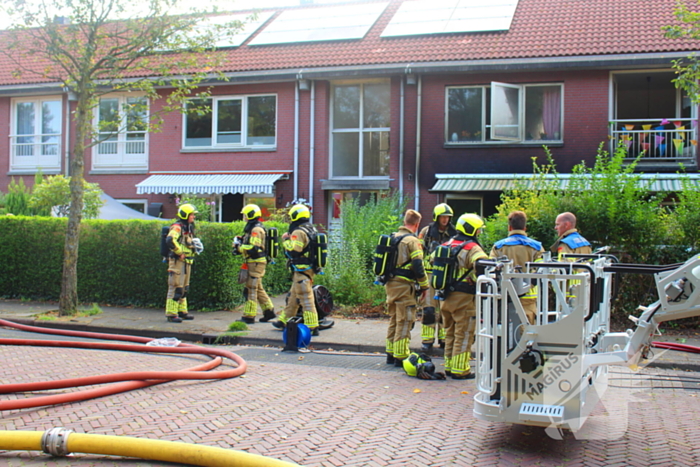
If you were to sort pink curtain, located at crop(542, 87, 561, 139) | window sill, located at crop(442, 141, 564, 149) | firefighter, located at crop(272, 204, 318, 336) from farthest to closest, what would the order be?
pink curtain, located at crop(542, 87, 561, 139) → window sill, located at crop(442, 141, 564, 149) → firefighter, located at crop(272, 204, 318, 336)

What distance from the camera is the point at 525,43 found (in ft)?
57.3

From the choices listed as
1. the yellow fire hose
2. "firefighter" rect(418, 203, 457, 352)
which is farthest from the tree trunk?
the yellow fire hose

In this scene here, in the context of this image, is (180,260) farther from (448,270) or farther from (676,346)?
(676,346)

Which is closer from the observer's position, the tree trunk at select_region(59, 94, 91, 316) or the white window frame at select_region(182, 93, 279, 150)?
the tree trunk at select_region(59, 94, 91, 316)

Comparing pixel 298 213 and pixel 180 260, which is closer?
pixel 298 213

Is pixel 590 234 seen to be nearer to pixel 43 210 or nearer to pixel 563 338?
pixel 563 338

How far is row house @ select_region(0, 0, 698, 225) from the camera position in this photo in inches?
664

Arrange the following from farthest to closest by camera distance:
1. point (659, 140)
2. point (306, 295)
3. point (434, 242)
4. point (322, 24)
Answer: point (322, 24), point (659, 140), point (306, 295), point (434, 242)

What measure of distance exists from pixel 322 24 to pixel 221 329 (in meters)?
13.8

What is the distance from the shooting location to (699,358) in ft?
26.8

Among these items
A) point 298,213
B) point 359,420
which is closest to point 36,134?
point 298,213

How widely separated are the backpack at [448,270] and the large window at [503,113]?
34.4ft

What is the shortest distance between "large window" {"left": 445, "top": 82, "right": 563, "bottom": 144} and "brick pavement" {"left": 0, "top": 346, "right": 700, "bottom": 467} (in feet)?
34.2

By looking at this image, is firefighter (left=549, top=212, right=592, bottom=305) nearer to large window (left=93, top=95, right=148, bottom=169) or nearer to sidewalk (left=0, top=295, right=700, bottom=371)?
sidewalk (left=0, top=295, right=700, bottom=371)
